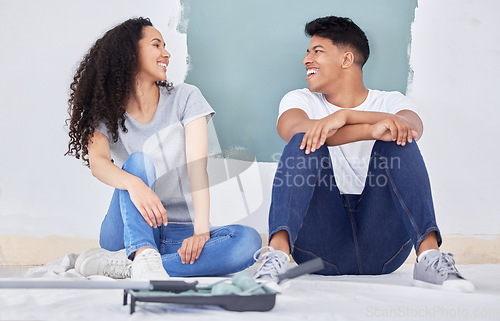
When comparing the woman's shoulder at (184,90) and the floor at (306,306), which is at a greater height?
the woman's shoulder at (184,90)

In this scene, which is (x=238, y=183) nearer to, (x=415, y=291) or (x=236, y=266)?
(x=236, y=266)

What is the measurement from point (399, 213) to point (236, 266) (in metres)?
0.47

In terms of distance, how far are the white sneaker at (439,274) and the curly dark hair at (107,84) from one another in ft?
2.95

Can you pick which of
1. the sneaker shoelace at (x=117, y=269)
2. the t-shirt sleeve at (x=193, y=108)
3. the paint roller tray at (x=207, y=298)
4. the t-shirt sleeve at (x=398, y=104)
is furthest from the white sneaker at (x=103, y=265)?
the t-shirt sleeve at (x=398, y=104)

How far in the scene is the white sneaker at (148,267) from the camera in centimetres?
107

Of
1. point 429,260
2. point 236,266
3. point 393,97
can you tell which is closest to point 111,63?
point 236,266

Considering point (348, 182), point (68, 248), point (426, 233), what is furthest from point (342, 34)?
point (68, 248)

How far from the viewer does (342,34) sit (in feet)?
5.36

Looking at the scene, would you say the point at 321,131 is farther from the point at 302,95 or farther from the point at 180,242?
the point at 180,242

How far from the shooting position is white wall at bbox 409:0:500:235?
6.13 feet

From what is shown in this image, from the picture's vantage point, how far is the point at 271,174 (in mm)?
1854

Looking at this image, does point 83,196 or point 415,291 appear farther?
point 83,196

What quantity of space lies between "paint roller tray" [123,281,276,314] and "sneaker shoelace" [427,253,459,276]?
1.44ft

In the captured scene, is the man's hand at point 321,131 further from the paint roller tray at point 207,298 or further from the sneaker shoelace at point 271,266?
the paint roller tray at point 207,298
